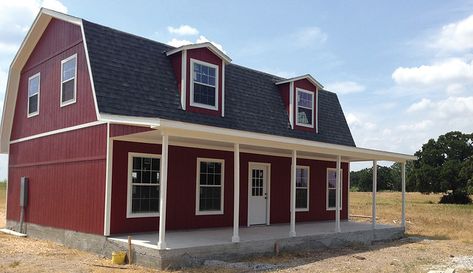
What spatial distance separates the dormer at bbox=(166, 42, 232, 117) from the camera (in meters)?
13.4

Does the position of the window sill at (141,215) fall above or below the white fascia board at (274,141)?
below

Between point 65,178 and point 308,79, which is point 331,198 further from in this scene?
point 65,178

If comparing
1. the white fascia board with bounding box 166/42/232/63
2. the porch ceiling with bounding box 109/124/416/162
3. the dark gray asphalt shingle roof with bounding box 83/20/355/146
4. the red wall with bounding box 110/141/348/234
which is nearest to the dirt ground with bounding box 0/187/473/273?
the red wall with bounding box 110/141/348/234

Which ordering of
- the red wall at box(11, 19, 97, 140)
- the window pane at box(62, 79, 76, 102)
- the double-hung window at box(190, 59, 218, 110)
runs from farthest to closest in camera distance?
the double-hung window at box(190, 59, 218, 110) < the window pane at box(62, 79, 76, 102) < the red wall at box(11, 19, 97, 140)

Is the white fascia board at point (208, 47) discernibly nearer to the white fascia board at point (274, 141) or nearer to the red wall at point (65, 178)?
the red wall at point (65, 178)

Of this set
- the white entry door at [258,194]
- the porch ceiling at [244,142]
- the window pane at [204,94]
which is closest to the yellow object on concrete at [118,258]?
the porch ceiling at [244,142]

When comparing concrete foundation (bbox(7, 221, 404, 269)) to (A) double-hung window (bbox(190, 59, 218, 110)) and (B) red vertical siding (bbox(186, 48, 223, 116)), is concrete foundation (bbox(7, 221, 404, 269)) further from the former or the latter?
(A) double-hung window (bbox(190, 59, 218, 110))

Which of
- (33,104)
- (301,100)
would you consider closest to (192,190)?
(301,100)

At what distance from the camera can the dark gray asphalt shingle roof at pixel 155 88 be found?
11.9 meters

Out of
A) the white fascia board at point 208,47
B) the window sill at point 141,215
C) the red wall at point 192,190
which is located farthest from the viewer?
the white fascia board at point 208,47

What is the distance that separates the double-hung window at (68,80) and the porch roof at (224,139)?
2569 mm

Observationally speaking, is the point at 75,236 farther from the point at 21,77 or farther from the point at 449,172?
the point at 449,172

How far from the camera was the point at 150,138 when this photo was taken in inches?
466

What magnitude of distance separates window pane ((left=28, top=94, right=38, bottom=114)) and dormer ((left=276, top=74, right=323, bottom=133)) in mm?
8076
